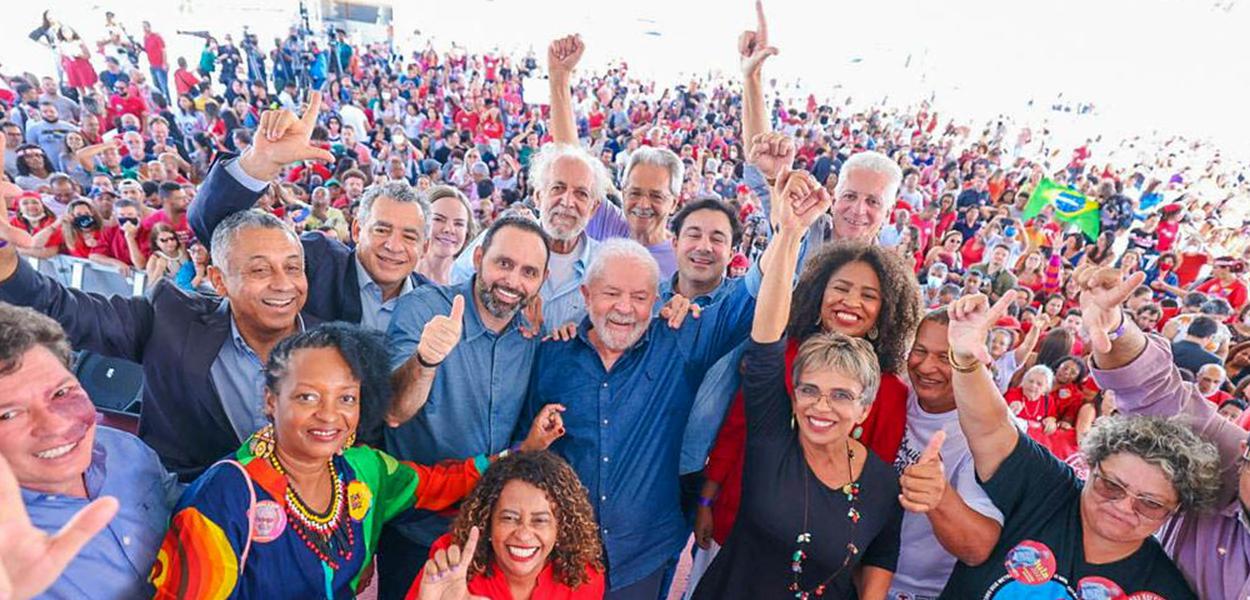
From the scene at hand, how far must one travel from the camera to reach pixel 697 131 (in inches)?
648

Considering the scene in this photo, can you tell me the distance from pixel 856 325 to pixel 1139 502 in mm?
859

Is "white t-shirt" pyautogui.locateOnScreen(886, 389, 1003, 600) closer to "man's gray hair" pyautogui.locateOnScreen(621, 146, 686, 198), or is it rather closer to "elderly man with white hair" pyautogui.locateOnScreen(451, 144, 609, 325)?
"elderly man with white hair" pyautogui.locateOnScreen(451, 144, 609, 325)

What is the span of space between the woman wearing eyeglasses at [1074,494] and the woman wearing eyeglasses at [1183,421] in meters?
0.06

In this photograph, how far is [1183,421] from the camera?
5.88 ft

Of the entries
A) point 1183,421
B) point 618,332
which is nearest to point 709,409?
point 618,332

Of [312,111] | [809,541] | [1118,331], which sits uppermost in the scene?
[312,111]

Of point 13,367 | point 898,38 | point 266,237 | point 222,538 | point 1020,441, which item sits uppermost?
point 898,38

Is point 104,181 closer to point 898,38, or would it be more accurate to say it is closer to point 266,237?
point 266,237

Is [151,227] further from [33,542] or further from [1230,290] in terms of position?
[1230,290]

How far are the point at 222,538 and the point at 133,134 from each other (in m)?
8.20

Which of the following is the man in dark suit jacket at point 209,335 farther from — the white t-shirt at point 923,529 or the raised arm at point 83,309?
the white t-shirt at point 923,529

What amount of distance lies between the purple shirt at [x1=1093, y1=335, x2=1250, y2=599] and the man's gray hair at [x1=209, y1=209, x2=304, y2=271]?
2552mm

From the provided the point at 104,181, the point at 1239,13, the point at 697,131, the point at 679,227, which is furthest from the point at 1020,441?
the point at 1239,13

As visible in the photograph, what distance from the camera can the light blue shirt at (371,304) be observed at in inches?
101
